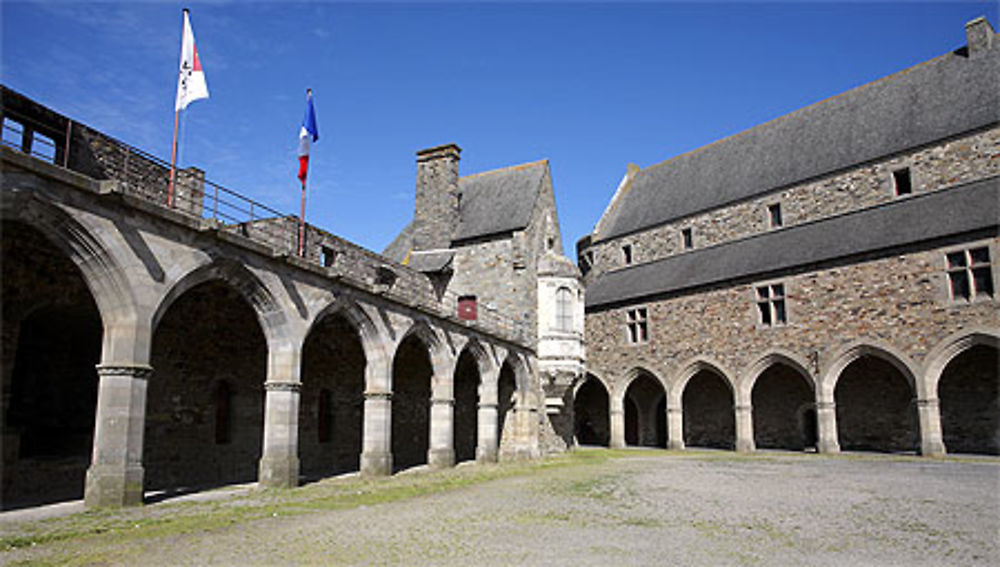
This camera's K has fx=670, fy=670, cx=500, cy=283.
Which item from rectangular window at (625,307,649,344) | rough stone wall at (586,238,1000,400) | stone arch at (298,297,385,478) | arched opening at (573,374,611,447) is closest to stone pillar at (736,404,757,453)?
A: rough stone wall at (586,238,1000,400)

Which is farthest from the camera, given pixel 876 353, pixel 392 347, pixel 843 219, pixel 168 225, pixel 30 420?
pixel 843 219

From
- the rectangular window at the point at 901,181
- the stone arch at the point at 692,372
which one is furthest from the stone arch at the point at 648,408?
the rectangular window at the point at 901,181

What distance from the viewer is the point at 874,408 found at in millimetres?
20281

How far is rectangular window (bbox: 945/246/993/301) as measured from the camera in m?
17.2

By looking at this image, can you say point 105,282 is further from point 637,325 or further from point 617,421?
point 617,421

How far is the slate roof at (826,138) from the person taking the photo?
21.2 m

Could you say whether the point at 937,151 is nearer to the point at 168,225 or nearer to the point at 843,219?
the point at 843,219

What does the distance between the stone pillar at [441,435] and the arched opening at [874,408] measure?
12710 mm

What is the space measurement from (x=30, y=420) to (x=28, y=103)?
190 inches

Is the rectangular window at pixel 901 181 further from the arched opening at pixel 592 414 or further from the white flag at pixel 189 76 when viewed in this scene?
the white flag at pixel 189 76

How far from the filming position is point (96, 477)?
7734 millimetres

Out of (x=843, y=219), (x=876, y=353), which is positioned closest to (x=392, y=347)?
(x=876, y=353)

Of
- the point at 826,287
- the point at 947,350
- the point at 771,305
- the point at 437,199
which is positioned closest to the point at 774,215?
the point at 771,305

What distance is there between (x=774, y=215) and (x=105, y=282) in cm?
2262
